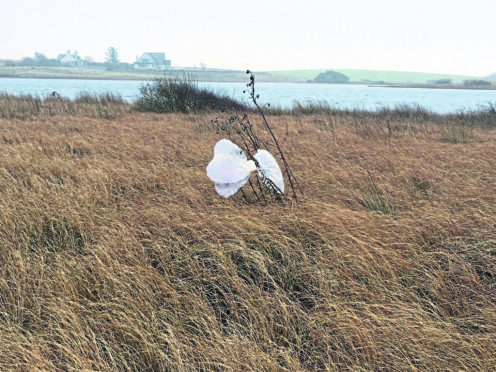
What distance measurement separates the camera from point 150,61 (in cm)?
13238

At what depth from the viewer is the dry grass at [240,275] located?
58.0 inches

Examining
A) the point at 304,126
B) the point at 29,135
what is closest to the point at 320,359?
the point at 29,135

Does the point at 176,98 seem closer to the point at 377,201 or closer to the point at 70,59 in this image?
the point at 377,201

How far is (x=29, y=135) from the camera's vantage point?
19.5 ft

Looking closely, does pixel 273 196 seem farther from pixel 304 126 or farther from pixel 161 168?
pixel 304 126

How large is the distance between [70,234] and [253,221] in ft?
3.92

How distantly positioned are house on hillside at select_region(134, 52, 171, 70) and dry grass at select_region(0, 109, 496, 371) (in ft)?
435

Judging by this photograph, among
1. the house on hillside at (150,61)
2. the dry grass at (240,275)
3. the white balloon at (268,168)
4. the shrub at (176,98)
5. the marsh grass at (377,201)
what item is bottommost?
the dry grass at (240,275)

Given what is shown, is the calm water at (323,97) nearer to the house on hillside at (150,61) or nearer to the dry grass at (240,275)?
the dry grass at (240,275)

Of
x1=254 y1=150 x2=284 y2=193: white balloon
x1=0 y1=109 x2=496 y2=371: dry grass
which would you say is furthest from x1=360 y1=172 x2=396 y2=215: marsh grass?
x1=254 y1=150 x2=284 y2=193: white balloon

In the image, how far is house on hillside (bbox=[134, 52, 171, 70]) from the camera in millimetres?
128875

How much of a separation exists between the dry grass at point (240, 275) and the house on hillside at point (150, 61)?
132626 mm

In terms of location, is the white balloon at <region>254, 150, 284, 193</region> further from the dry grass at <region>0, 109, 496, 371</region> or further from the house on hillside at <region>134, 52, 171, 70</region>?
the house on hillside at <region>134, 52, 171, 70</region>

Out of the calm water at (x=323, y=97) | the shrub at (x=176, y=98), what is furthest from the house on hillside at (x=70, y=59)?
the shrub at (x=176, y=98)
